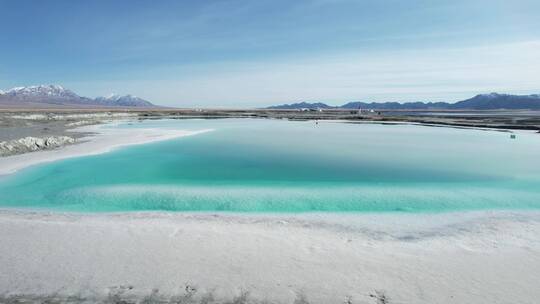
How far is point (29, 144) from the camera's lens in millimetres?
18703

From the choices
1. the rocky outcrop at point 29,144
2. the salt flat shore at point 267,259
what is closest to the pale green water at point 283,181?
the salt flat shore at point 267,259

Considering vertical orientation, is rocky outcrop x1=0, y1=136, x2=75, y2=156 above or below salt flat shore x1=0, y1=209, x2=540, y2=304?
above

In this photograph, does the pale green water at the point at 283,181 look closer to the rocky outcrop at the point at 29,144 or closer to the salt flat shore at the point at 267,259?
the salt flat shore at the point at 267,259

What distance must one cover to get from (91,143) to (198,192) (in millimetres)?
14267

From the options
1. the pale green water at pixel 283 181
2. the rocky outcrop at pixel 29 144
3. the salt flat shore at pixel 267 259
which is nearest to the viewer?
the salt flat shore at pixel 267 259

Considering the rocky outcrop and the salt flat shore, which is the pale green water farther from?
the rocky outcrop

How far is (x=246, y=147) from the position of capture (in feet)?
70.5

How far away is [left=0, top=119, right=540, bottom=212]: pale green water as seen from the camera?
9.71 m

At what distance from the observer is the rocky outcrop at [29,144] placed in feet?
56.6

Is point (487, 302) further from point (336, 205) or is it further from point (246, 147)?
point (246, 147)

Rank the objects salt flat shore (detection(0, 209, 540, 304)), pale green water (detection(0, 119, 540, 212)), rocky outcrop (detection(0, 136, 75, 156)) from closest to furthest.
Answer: salt flat shore (detection(0, 209, 540, 304)) → pale green water (detection(0, 119, 540, 212)) → rocky outcrop (detection(0, 136, 75, 156))

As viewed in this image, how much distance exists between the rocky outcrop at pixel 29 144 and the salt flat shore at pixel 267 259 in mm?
11131

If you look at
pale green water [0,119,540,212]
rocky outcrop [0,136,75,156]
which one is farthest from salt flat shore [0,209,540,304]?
rocky outcrop [0,136,75,156]

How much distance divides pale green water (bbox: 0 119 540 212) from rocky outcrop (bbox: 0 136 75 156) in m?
3.59
